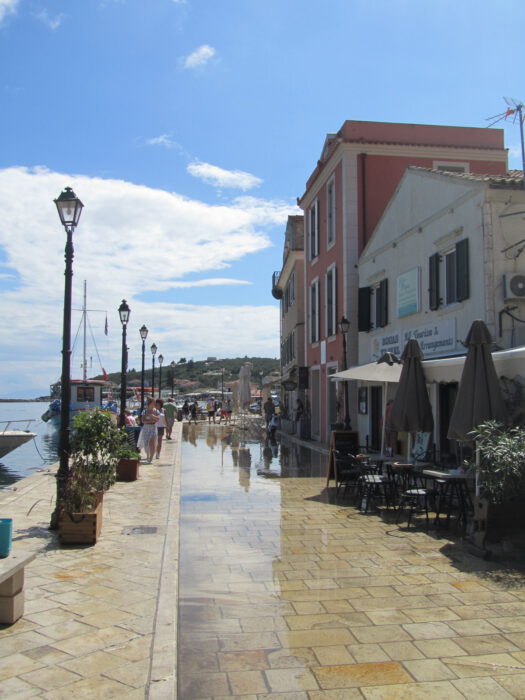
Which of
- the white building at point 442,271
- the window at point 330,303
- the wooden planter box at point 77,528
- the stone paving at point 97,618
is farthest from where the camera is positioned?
the window at point 330,303

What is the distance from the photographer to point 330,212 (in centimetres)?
2369

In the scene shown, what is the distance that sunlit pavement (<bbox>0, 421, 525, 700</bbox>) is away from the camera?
13.2ft

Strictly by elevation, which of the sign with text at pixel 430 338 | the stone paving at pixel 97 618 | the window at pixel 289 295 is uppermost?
the window at pixel 289 295

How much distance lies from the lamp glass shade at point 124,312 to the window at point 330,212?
28.9ft

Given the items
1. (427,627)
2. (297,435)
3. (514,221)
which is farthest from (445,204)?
(297,435)

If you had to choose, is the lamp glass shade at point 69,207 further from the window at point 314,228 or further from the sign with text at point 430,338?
the window at point 314,228

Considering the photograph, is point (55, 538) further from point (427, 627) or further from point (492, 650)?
point (492, 650)

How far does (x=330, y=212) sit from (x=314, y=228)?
2714 millimetres

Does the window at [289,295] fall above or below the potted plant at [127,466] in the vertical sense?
above

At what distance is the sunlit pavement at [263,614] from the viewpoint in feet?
13.2

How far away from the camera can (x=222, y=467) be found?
16.3 metres

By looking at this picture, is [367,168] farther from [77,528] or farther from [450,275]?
[77,528]

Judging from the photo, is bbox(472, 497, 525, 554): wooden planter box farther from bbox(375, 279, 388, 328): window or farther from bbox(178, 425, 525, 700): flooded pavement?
bbox(375, 279, 388, 328): window

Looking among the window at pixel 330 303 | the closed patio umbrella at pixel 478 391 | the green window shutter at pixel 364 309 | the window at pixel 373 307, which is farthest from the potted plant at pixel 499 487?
the window at pixel 330 303
